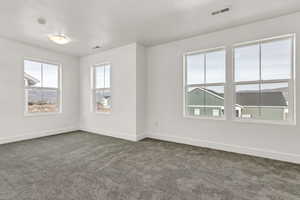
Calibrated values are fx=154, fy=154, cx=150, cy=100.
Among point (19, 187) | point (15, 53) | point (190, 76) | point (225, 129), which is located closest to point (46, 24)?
point (15, 53)

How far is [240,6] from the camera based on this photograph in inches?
97.9

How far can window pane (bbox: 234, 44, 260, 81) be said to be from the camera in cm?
308

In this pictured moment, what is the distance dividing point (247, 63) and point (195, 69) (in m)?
1.08

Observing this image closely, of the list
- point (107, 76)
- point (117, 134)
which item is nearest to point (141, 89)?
point (107, 76)

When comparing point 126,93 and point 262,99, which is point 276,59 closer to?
point 262,99

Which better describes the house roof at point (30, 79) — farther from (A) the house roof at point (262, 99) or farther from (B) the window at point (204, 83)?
(A) the house roof at point (262, 99)

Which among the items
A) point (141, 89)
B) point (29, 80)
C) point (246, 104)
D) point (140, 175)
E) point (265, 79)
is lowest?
point (140, 175)

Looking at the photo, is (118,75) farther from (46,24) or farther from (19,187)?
(19,187)

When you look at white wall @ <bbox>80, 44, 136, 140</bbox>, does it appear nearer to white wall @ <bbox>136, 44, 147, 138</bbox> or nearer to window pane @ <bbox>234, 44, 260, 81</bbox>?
white wall @ <bbox>136, 44, 147, 138</bbox>

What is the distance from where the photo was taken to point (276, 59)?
289 centimetres

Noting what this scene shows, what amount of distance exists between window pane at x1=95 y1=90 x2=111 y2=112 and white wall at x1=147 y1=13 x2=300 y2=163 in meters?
1.34

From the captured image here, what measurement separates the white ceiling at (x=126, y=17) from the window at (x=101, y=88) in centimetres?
126

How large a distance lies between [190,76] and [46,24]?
3.27 m

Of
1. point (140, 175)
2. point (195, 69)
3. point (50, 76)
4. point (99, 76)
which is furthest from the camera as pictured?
point (99, 76)
